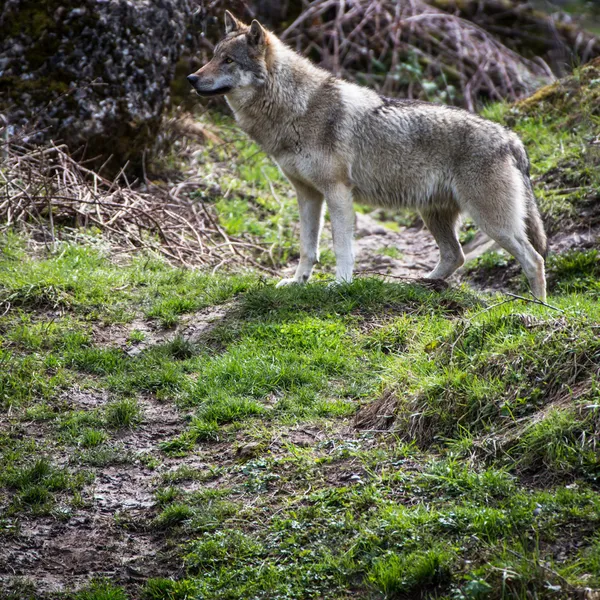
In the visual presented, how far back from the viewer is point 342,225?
745 centimetres

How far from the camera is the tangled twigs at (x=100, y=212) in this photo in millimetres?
8188

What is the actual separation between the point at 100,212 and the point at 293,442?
4.55 meters

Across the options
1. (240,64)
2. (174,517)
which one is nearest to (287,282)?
(240,64)

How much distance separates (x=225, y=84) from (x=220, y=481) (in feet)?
13.9

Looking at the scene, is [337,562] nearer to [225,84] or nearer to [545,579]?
[545,579]

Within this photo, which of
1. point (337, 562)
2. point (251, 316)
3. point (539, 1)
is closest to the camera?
point (337, 562)

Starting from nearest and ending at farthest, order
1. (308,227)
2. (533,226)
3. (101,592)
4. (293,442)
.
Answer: (101,592)
(293,442)
(533,226)
(308,227)

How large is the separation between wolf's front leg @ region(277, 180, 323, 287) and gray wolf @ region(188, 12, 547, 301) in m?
0.01

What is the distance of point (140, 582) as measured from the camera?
12.9 feet

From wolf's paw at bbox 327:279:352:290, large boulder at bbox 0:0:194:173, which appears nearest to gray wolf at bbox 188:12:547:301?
wolf's paw at bbox 327:279:352:290

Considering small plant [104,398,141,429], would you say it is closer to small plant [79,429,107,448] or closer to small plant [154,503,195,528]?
small plant [79,429,107,448]

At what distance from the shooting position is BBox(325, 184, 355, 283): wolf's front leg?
7.41 m

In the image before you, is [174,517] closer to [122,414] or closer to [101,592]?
[101,592]

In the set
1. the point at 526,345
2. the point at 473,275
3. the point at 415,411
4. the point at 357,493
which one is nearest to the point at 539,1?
the point at 526,345
